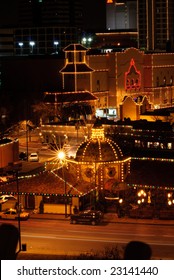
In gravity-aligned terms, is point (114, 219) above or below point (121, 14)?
below

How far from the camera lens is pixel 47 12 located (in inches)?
6088

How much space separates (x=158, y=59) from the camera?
3135 inches

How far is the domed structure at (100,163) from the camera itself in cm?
3419

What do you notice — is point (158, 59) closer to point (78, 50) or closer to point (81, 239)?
point (78, 50)

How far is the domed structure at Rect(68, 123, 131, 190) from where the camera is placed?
1346 inches

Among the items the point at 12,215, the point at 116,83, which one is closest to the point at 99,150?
the point at 12,215

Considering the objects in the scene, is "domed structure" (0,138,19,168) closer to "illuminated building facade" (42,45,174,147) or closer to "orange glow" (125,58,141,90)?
"illuminated building facade" (42,45,174,147)

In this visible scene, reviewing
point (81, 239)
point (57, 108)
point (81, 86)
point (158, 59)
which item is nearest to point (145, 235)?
point (81, 239)

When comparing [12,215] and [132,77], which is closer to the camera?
[12,215]

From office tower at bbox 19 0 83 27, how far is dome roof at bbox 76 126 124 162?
121 meters

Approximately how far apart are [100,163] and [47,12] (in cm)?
12483

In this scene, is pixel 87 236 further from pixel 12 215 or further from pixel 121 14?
pixel 121 14

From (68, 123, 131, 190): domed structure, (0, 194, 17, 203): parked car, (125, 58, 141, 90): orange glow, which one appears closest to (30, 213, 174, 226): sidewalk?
(0, 194, 17, 203): parked car

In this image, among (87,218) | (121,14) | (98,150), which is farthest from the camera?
(121,14)
